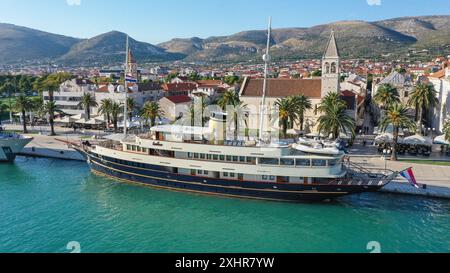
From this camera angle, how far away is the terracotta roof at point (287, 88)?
51.1 metres

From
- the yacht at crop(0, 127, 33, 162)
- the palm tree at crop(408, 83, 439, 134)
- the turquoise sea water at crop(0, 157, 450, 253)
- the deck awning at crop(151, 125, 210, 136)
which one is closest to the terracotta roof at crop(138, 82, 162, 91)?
the yacht at crop(0, 127, 33, 162)

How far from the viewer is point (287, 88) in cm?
5244

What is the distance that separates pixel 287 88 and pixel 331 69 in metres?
6.72

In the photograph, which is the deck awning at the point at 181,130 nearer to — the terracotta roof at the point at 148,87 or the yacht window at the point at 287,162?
the yacht window at the point at 287,162

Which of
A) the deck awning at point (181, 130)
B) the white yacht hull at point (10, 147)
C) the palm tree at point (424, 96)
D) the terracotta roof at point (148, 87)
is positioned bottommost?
the white yacht hull at point (10, 147)

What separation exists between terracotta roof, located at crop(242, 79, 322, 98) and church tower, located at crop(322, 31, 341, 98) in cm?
169

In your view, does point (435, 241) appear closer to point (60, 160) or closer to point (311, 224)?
point (311, 224)

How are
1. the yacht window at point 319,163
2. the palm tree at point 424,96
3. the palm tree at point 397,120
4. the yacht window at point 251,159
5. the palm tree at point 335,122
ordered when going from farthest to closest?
1. the palm tree at point 424,96
2. the palm tree at point 335,122
3. the palm tree at point 397,120
4. the yacht window at point 251,159
5. the yacht window at point 319,163

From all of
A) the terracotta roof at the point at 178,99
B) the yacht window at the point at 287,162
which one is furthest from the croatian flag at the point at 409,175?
the terracotta roof at the point at 178,99

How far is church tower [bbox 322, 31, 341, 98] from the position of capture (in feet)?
159

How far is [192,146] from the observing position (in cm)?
2994

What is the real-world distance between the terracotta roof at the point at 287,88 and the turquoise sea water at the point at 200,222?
24.2 metres

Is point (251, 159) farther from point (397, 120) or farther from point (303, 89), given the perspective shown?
point (303, 89)
